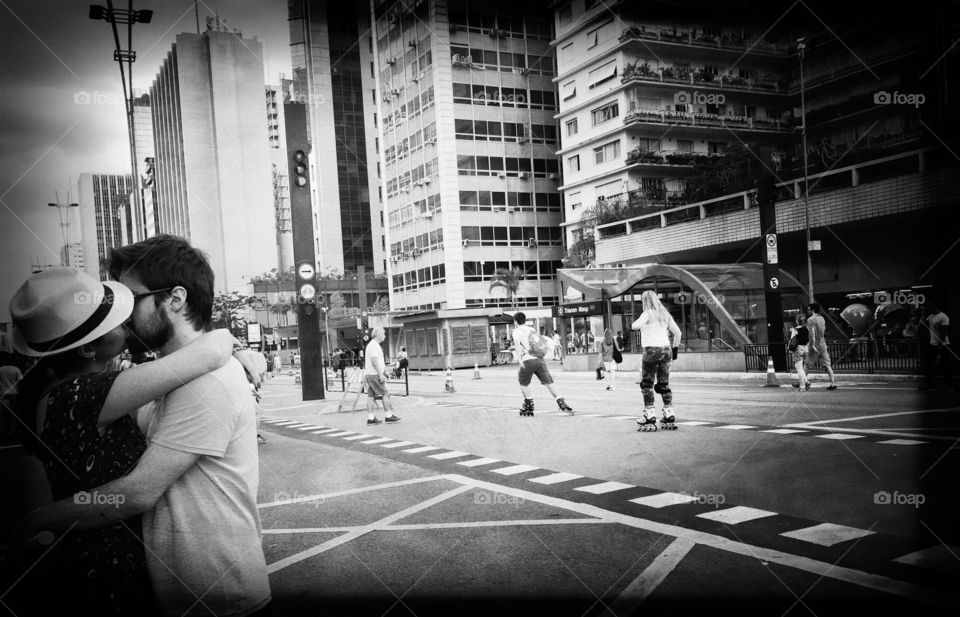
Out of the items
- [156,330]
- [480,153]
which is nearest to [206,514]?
[156,330]

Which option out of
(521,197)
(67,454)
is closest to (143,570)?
(67,454)

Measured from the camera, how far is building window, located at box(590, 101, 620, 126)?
46.9 meters

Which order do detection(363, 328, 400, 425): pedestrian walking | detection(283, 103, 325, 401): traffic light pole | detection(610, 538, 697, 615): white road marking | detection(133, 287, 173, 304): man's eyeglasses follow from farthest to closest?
detection(283, 103, 325, 401): traffic light pole < detection(363, 328, 400, 425): pedestrian walking < detection(610, 538, 697, 615): white road marking < detection(133, 287, 173, 304): man's eyeglasses

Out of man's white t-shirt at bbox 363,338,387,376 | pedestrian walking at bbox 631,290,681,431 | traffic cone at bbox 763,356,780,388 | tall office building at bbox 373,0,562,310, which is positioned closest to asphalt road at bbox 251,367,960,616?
pedestrian walking at bbox 631,290,681,431

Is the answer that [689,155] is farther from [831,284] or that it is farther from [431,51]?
[431,51]

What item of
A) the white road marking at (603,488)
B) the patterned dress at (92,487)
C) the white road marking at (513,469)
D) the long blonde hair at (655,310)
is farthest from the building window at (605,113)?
the patterned dress at (92,487)

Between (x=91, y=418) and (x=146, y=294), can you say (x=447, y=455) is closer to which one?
(x=146, y=294)

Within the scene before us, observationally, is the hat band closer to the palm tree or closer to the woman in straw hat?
the woman in straw hat

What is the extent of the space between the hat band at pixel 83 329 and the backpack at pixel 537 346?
11.4m

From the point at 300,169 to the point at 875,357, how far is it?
17267mm

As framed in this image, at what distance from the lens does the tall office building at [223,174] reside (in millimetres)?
77688

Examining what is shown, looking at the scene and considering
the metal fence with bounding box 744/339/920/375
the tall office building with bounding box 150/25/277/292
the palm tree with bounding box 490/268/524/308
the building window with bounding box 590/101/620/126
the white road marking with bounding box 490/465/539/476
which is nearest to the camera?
the white road marking with bounding box 490/465/539/476

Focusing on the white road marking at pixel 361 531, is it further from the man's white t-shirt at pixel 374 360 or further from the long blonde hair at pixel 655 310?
the man's white t-shirt at pixel 374 360

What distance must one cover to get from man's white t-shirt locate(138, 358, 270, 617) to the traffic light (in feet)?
65.9
